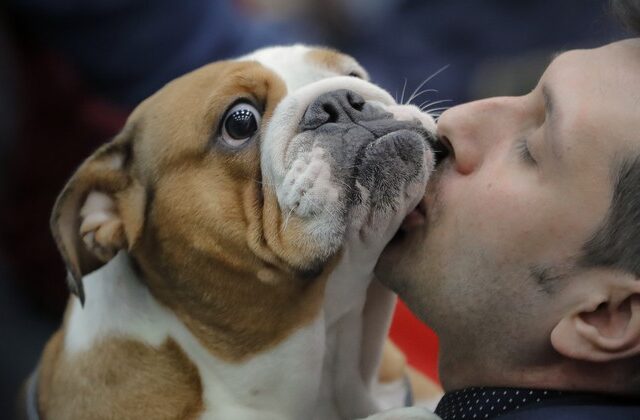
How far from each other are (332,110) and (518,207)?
0.39 m

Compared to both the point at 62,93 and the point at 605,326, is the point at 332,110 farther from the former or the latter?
the point at 62,93

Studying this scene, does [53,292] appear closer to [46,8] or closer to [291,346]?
[46,8]

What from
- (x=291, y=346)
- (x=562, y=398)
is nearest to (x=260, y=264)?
(x=291, y=346)

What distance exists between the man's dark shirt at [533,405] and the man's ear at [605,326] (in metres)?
0.08

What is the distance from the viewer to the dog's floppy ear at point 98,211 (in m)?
1.57

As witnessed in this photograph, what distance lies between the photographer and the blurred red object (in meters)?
2.44

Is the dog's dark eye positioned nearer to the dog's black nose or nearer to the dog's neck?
the dog's black nose

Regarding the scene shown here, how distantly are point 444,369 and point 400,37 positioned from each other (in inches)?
96.5

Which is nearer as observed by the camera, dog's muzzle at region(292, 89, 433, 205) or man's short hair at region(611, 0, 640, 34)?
dog's muzzle at region(292, 89, 433, 205)

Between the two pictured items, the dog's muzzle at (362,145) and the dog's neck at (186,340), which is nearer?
the dog's muzzle at (362,145)

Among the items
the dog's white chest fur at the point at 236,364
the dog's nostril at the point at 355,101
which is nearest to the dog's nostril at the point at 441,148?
the dog's nostril at the point at 355,101

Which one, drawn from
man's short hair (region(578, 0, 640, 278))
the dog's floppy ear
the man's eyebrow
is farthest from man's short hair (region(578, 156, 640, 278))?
the dog's floppy ear

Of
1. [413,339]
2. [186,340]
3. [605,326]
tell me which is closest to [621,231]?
[605,326]

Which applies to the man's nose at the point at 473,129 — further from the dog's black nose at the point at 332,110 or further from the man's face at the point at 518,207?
the dog's black nose at the point at 332,110
